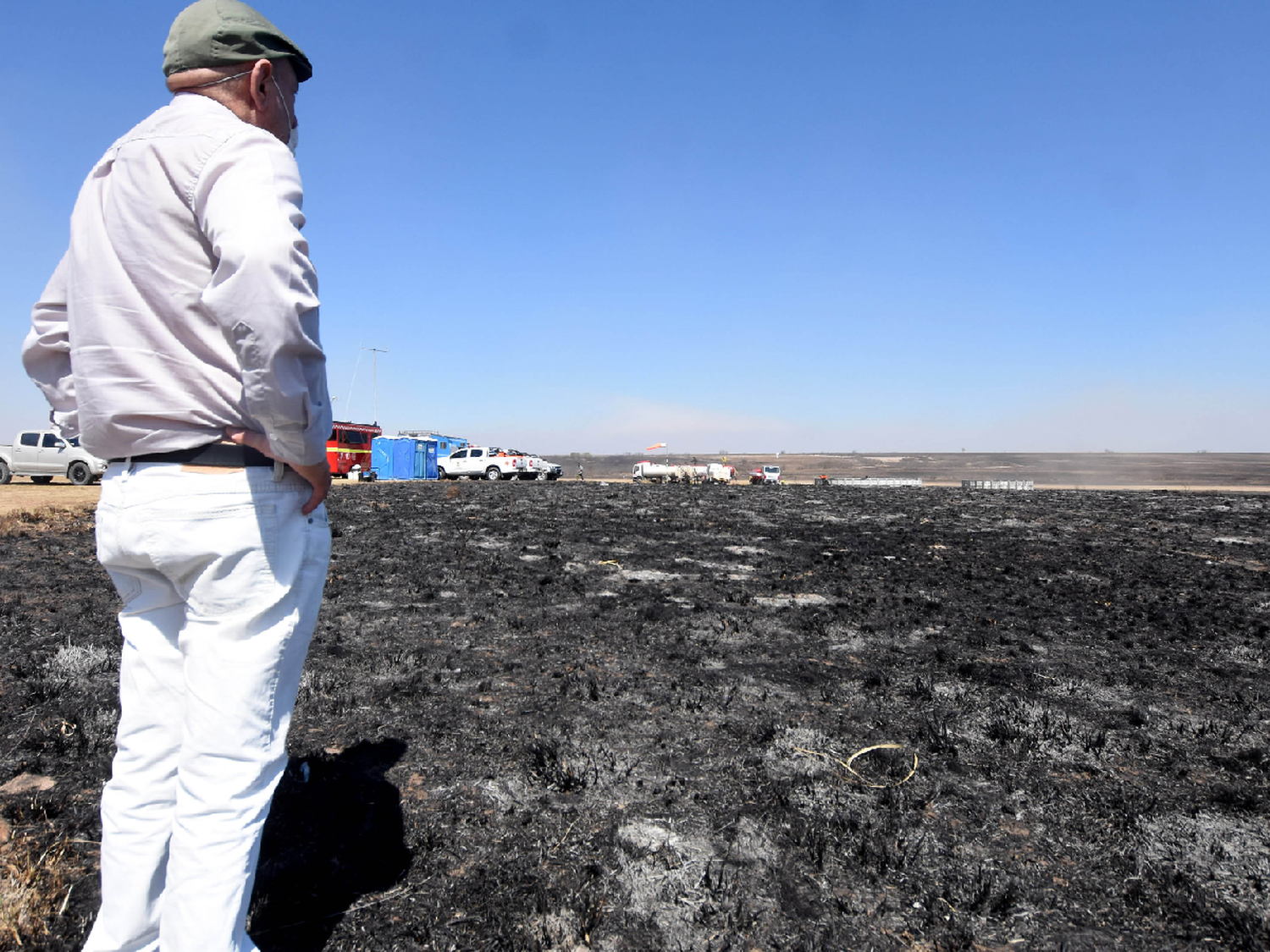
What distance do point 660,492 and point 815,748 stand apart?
56.7ft

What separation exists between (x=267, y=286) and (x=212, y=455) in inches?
15.4

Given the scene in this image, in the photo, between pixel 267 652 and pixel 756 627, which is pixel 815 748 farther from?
pixel 267 652

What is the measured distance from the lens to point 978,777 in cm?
288

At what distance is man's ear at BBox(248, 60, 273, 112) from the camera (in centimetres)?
156

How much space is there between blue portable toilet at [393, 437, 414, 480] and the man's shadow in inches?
1311

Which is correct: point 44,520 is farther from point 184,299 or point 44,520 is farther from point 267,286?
point 267,286

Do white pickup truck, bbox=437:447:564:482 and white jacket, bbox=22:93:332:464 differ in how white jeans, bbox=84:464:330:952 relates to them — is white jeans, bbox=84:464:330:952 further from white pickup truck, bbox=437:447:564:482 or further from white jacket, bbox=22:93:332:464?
white pickup truck, bbox=437:447:564:482

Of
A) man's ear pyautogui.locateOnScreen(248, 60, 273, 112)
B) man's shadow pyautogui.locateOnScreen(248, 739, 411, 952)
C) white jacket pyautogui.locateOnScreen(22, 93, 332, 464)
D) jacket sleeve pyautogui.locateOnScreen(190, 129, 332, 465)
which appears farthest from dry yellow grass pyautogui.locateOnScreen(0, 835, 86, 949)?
man's ear pyautogui.locateOnScreen(248, 60, 273, 112)

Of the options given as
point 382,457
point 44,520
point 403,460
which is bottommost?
point 44,520

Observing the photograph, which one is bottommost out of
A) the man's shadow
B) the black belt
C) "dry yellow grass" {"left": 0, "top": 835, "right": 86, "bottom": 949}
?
the man's shadow


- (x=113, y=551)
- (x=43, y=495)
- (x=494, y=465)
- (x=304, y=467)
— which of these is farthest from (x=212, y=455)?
(x=494, y=465)

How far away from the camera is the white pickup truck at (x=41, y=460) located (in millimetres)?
21281

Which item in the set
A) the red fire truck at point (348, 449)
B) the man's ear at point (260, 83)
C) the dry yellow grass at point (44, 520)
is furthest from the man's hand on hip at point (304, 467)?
the red fire truck at point (348, 449)

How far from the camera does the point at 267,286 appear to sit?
1304mm
